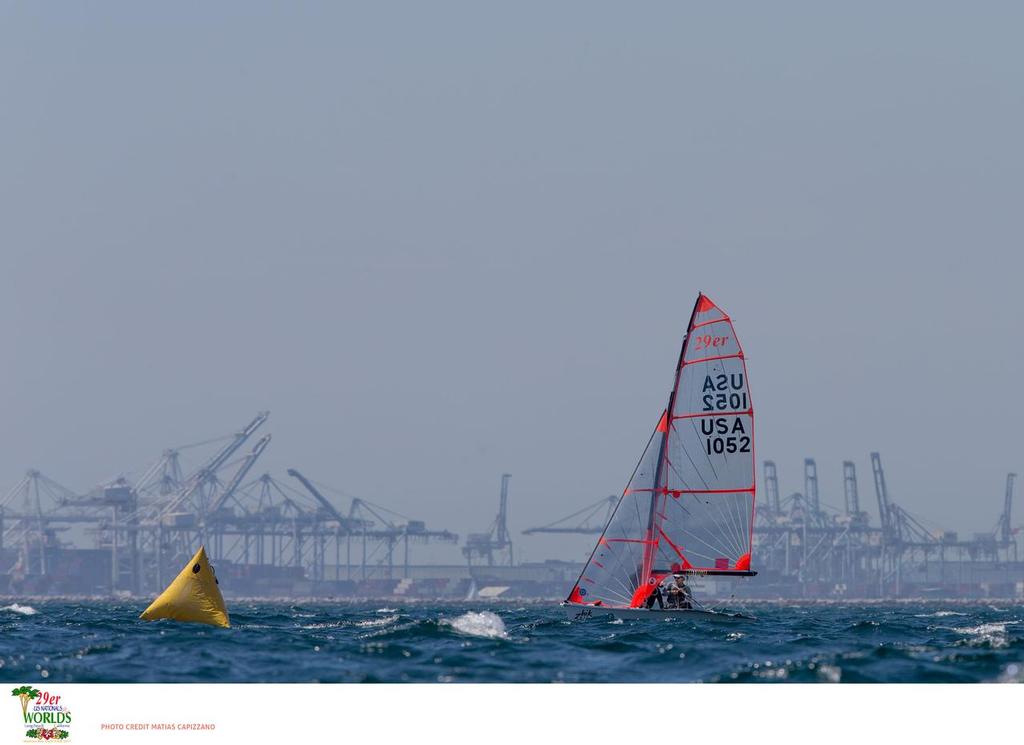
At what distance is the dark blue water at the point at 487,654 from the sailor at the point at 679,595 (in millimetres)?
3855

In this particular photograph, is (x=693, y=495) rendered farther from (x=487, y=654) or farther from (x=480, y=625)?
(x=487, y=654)

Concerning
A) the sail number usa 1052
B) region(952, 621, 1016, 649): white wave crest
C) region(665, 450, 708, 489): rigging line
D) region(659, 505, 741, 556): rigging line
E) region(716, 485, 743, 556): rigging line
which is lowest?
region(952, 621, 1016, 649): white wave crest

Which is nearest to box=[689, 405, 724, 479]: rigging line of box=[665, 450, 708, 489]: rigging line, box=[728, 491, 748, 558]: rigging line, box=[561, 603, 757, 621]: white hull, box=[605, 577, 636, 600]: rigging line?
box=[665, 450, 708, 489]: rigging line

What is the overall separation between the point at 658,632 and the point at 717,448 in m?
9.38

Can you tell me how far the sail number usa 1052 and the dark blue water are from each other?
7.03m

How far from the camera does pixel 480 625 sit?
43.9 meters

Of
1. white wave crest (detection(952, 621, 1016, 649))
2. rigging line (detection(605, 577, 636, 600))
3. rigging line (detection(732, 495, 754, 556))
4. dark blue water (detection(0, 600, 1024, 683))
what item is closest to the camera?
dark blue water (detection(0, 600, 1024, 683))

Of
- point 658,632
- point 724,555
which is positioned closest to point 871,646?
point 658,632

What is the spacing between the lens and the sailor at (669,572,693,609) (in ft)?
168

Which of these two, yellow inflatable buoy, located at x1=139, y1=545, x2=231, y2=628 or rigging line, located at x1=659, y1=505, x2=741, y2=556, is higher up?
rigging line, located at x1=659, y1=505, x2=741, y2=556
